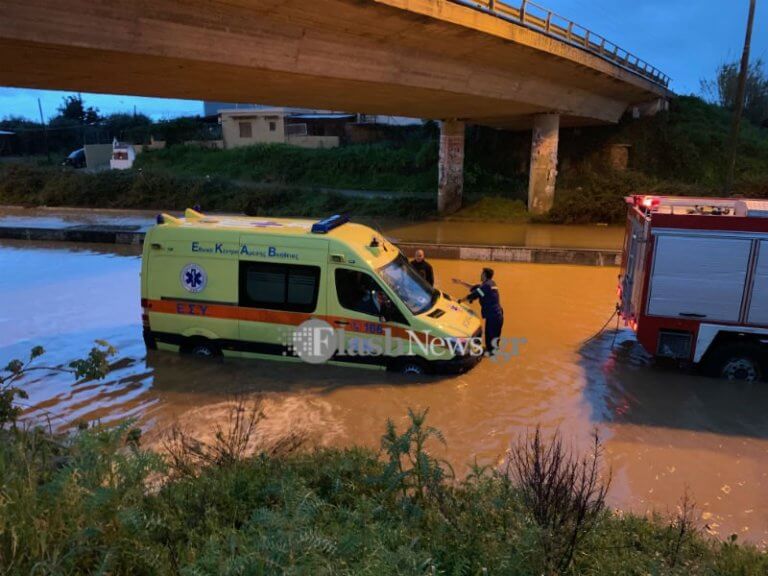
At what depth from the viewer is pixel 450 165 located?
2555 cm

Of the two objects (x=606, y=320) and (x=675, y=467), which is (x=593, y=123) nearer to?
(x=606, y=320)

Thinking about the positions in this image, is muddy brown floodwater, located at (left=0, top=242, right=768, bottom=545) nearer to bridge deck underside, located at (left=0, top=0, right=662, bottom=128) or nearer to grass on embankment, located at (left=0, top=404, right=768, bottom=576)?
grass on embankment, located at (left=0, top=404, right=768, bottom=576)

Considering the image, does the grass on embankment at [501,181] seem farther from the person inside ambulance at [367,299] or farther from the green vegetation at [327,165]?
the person inside ambulance at [367,299]

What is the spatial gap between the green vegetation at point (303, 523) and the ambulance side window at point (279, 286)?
3496 millimetres

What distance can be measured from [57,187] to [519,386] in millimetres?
30753

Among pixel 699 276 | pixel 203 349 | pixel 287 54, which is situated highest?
pixel 287 54

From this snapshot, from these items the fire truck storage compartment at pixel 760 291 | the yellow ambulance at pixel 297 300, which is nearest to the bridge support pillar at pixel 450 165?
the yellow ambulance at pixel 297 300

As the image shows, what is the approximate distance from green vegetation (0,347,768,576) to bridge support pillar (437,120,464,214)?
2167 cm

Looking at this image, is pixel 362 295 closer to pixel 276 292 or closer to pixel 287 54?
pixel 276 292

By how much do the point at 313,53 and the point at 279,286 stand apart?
679cm

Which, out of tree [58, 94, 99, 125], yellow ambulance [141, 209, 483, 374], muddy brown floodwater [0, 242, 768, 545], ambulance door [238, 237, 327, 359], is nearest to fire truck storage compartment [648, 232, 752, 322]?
muddy brown floodwater [0, 242, 768, 545]

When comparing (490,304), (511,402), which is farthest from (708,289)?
(511,402)

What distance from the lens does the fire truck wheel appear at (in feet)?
26.3

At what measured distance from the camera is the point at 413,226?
2389cm
